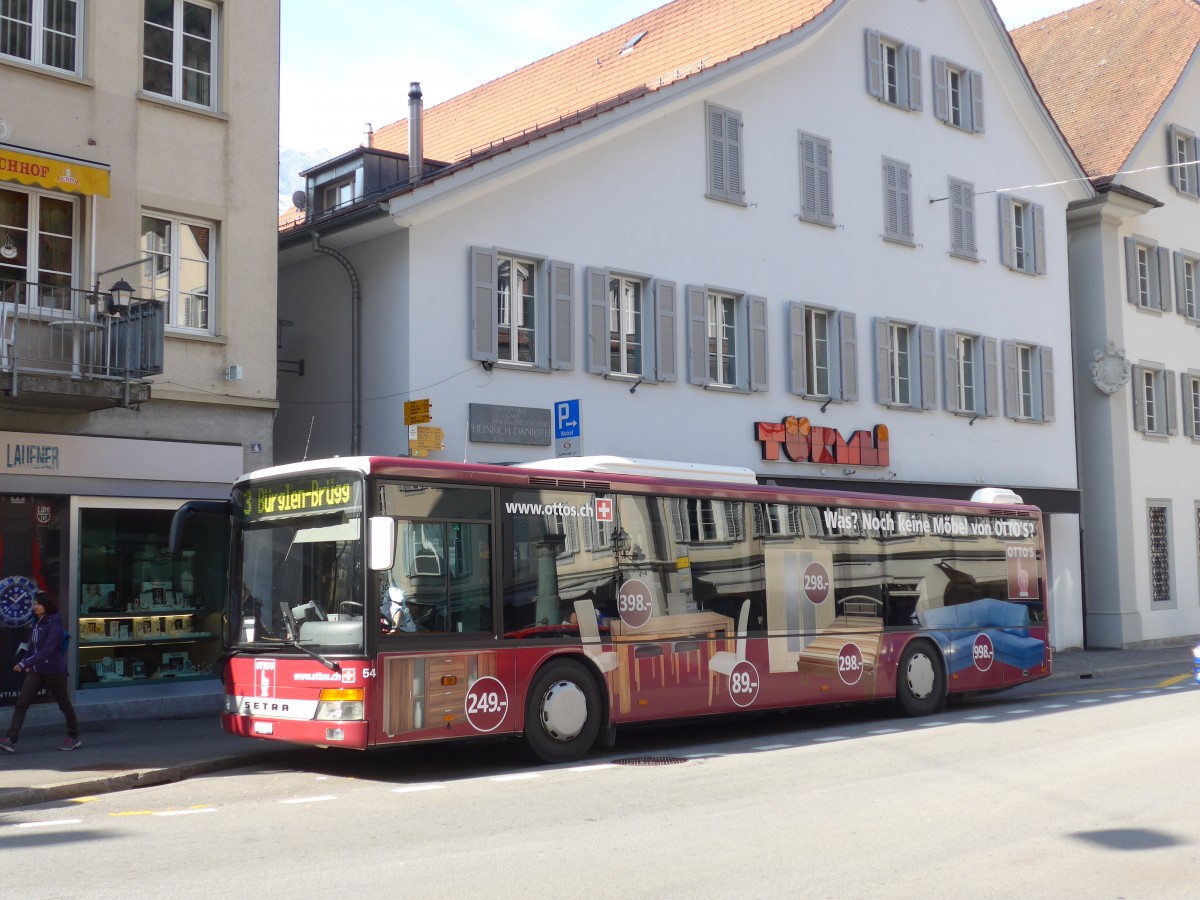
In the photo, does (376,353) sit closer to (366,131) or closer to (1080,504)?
(366,131)

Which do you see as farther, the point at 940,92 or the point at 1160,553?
the point at 1160,553

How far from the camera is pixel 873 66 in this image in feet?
85.6

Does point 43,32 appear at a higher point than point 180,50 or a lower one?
lower

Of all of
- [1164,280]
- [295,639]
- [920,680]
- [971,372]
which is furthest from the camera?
[1164,280]

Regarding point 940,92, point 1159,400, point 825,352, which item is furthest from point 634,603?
point 1159,400

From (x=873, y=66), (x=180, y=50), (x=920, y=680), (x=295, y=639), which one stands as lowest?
(x=920, y=680)

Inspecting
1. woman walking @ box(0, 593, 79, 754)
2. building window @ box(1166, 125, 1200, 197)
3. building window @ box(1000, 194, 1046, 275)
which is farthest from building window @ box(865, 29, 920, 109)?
woman walking @ box(0, 593, 79, 754)

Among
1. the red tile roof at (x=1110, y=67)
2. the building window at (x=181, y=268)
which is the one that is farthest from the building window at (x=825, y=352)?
the building window at (x=181, y=268)

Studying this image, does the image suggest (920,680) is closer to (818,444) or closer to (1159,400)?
(818,444)

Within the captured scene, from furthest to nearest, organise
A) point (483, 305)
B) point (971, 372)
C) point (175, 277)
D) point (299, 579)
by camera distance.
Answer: point (971, 372)
point (483, 305)
point (175, 277)
point (299, 579)

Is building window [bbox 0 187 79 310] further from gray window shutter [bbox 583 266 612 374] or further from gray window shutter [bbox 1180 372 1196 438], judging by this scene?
gray window shutter [bbox 1180 372 1196 438]

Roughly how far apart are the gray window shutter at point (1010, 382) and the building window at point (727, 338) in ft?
25.4

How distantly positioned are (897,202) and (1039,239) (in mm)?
5229

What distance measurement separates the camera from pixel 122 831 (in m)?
9.11
